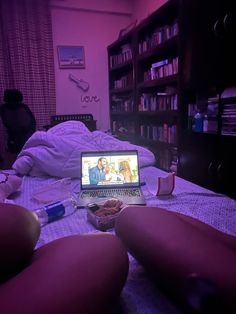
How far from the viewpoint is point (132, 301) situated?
515 millimetres

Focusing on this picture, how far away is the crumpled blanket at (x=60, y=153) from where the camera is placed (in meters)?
1.41

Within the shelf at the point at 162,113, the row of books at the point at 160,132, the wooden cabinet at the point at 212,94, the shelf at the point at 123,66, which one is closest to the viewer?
the wooden cabinet at the point at 212,94

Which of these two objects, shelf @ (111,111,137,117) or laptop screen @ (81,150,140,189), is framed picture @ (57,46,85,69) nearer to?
shelf @ (111,111,137,117)

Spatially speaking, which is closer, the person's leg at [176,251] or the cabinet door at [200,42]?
the person's leg at [176,251]

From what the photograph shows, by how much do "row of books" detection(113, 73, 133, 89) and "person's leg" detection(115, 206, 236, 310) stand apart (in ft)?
9.21

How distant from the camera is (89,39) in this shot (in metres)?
3.59

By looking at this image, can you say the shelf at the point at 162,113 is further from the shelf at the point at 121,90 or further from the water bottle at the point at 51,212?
the water bottle at the point at 51,212

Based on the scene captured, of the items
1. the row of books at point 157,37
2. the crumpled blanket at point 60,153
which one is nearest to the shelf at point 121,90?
the row of books at point 157,37

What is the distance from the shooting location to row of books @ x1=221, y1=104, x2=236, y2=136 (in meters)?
1.62

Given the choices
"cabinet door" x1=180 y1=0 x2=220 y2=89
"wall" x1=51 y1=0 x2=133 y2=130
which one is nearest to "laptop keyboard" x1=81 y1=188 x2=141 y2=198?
"cabinet door" x1=180 y1=0 x2=220 y2=89

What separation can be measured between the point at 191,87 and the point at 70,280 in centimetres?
188

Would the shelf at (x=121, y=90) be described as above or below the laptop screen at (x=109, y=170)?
above

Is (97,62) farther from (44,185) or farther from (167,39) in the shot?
(44,185)

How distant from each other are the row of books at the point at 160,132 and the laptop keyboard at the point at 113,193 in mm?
1383
